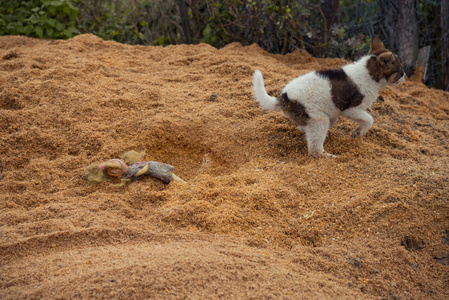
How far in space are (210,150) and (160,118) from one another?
2.36 ft

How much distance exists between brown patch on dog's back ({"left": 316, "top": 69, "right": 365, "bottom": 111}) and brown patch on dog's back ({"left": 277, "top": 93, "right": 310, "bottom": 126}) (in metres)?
0.36

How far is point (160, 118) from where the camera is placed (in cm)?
431

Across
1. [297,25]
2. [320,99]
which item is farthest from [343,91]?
[297,25]

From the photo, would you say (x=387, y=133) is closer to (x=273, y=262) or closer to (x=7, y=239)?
(x=273, y=262)

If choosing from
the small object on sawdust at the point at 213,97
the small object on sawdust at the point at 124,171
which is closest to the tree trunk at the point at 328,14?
the small object on sawdust at the point at 213,97

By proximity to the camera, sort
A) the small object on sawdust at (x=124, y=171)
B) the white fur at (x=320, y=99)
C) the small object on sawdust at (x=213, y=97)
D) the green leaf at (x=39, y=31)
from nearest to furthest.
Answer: the small object on sawdust at (x=124, y=171), the white fur at (x=320, y=99), the small object on sawdust at (x=213, y=97), the green leaf at (x=39, y=31)

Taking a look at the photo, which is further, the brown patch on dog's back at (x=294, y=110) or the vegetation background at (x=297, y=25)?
the vegetation background at (x=297, y=25)

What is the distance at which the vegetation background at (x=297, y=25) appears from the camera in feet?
21.5

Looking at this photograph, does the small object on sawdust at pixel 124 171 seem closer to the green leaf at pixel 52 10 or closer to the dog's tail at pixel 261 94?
the dog's tail at pixel 261 94

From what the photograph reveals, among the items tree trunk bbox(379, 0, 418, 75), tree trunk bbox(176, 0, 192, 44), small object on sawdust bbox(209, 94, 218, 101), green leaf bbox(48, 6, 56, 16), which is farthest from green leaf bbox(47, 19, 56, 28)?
tree trunk bbox(379, 0, 418, 75)

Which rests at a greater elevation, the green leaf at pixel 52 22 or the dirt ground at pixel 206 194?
the green leaf at pixel 52 22

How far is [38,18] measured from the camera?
666 centimetres

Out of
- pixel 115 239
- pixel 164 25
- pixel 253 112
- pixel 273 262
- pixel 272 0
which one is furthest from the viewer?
pixel 164 25

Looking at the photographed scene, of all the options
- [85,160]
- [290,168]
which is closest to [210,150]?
[290,168]
